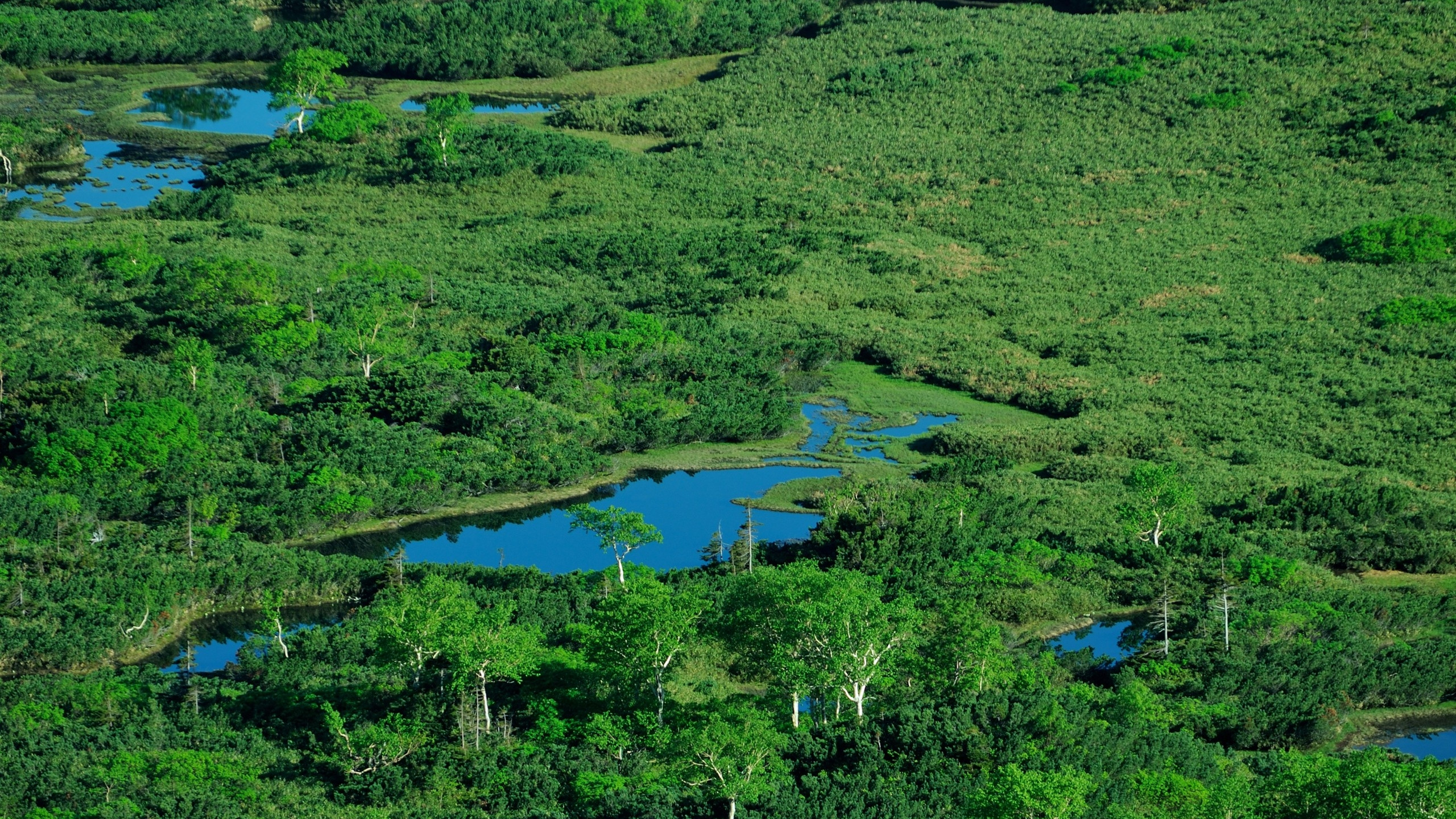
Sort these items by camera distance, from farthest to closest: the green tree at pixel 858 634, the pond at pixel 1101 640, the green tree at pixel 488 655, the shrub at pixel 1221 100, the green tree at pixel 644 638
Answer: the shrub at pixel 1221 100 < the pond at pixel 1101 640 < the green tree at pixel 644 638 < the green tree at pixel 488 655 < the green tree at pixel 858 634

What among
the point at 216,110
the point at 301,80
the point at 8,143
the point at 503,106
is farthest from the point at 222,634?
the point at 216,110

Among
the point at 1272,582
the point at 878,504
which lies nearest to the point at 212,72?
the point at 878,504

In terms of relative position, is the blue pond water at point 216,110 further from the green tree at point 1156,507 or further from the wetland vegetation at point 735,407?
the green tree at point 1156,507

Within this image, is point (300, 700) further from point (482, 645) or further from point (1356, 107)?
point (1356, 107)

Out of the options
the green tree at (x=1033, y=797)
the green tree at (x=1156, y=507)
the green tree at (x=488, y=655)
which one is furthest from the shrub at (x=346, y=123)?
the green tree at (x=1033, y=797)

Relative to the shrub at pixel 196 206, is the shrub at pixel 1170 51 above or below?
above

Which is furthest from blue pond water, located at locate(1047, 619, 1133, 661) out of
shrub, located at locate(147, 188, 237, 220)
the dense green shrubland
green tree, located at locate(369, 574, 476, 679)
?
the dense green shrubland
